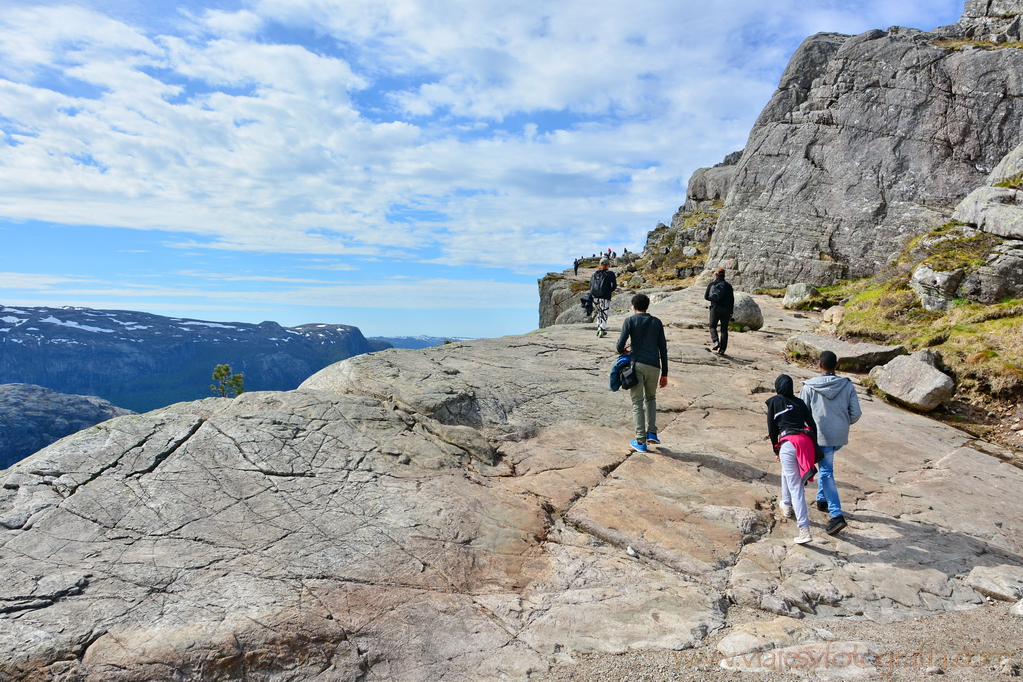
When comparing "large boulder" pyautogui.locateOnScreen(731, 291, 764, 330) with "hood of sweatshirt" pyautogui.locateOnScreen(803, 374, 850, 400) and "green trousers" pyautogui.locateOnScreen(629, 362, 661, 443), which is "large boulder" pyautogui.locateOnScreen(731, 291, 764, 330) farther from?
"hood of sweatshirt" pyautogui.locateOnScreen(803, 374, 850, 400)

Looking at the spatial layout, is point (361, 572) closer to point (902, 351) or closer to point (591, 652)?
point (591, 652)

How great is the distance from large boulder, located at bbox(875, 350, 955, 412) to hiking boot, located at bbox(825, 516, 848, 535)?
7.32 metres

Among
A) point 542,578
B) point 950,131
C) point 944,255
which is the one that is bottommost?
point 542,578

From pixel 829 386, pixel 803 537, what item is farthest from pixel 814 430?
pixel 803 537

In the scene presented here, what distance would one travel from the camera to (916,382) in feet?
44.0

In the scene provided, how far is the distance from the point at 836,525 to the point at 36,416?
20505 centimetres

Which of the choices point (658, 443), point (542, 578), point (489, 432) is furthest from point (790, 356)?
point (542, 578)

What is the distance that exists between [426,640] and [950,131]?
36.7 m

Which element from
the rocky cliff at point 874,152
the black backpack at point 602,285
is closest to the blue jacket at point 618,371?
the black backpack at point 602,285

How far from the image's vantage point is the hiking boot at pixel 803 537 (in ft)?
24.0

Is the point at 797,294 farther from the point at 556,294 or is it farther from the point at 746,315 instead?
the point at 556,294

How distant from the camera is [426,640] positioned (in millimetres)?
5562

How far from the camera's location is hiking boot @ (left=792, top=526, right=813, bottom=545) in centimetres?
730

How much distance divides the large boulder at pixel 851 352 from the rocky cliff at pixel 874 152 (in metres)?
15.9
